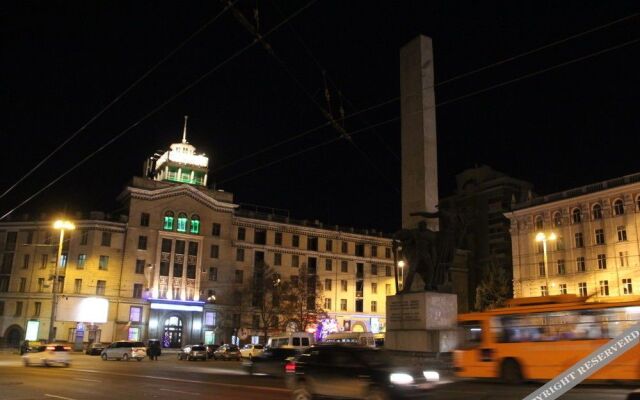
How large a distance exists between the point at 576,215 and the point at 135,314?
4879 cm

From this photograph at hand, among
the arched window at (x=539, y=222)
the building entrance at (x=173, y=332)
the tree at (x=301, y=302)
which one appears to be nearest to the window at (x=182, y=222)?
the building entrance at (x=173, y=332)

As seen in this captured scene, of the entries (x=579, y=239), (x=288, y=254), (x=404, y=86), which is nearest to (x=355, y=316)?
(x=288, y=254)

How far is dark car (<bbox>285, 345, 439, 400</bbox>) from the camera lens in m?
10.6

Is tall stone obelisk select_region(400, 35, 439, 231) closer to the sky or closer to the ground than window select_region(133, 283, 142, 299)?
closer to the sky

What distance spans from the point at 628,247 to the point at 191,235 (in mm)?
47552

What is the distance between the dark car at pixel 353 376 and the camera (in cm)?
1065

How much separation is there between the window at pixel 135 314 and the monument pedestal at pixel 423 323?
1923 inches

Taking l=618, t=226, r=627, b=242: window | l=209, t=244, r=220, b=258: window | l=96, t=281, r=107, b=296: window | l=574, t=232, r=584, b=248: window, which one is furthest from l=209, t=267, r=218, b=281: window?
l=618, t=226, r=627, b=242: window

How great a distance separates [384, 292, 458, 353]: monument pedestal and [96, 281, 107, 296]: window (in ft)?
164

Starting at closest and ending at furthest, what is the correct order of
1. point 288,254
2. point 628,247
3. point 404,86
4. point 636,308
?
point 636,308 < point 404,86 < point 628,247 < point 288,254

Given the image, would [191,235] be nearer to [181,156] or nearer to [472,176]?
[181,156]

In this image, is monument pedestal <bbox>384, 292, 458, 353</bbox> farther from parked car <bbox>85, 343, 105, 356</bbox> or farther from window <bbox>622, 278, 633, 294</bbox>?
parked car <bbox>85, 343, 105, 356</bbox>

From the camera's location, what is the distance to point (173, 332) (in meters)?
67.4

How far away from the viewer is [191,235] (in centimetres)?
7000
